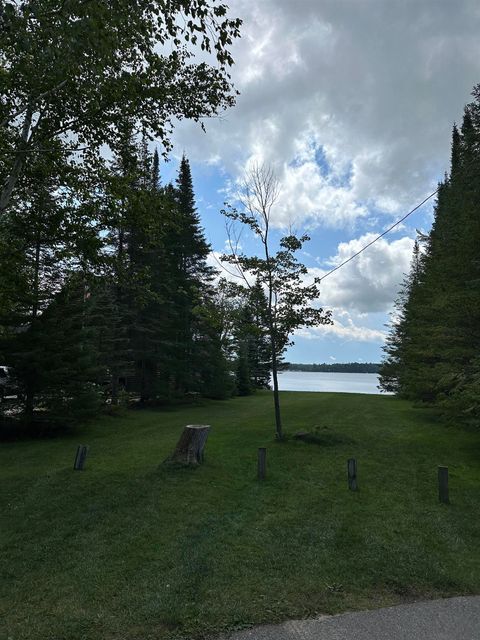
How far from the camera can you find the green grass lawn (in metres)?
3.96

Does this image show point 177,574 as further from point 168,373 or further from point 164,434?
point 168,373

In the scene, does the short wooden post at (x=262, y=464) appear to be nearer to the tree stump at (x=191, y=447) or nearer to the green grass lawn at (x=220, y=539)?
the green grass lawn at (x=220, y=539)

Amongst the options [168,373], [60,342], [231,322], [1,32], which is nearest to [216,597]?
[1,32]

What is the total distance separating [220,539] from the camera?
18.6 ft

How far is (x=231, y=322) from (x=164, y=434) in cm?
481

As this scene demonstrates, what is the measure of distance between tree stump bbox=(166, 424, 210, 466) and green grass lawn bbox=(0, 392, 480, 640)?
374mm

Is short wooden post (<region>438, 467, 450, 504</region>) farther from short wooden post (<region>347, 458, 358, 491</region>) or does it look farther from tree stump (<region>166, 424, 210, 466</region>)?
tree stump (<region>166, 424, 210, 466</region>)

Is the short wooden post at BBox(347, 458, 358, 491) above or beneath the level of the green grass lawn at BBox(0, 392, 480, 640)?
above

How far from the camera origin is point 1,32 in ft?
14.9

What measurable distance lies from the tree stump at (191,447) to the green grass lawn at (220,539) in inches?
14.7

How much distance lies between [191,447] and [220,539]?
3.89 meters

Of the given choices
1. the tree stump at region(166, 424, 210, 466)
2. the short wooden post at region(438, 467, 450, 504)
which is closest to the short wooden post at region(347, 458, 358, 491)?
the short wooden post at region(438, 467, 450, 504)

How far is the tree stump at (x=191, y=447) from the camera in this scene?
9.35 meters

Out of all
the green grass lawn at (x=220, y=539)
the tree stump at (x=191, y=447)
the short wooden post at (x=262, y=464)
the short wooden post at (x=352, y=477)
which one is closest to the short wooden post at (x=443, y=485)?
the green grass lawn at (x=220, y=539)
